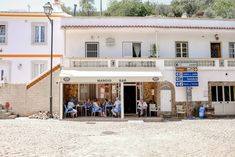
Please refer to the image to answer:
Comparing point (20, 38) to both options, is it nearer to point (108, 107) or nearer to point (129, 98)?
point (108, 107)

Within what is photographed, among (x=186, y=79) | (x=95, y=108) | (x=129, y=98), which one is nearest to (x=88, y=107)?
(x=95, y=108)

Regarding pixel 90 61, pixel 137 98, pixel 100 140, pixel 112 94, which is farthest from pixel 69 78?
pixel 100 140

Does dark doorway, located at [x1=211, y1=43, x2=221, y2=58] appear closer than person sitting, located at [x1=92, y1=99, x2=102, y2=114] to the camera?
No

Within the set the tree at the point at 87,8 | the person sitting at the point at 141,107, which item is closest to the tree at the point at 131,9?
the tree at the point at 87,8

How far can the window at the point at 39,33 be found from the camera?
1183 inches

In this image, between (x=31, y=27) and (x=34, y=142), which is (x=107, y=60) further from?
(x=34, y=142)

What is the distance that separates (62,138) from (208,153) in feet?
25.1

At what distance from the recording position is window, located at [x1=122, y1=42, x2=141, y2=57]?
1103 inches

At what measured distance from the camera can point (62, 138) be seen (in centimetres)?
1538

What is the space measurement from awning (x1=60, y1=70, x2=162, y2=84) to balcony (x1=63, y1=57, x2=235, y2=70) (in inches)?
35.1

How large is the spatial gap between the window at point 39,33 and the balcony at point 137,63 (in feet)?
21.9

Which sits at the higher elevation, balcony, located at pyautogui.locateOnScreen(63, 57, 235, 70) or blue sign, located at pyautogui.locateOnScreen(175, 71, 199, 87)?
balcony, located at pyautogui.locateOnScreen(63, 57, 235, 70)

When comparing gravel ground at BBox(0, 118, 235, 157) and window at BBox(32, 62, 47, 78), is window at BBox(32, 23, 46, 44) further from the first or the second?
gravel ground at BBox(0, 118, 235, 157)

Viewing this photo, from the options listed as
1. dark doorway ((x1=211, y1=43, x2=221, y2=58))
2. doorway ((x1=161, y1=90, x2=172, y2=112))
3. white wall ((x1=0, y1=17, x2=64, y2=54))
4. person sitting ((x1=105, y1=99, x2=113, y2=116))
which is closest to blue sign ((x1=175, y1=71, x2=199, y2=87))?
doorway ((x1=161, y1=90, x2=172, y2=112))
